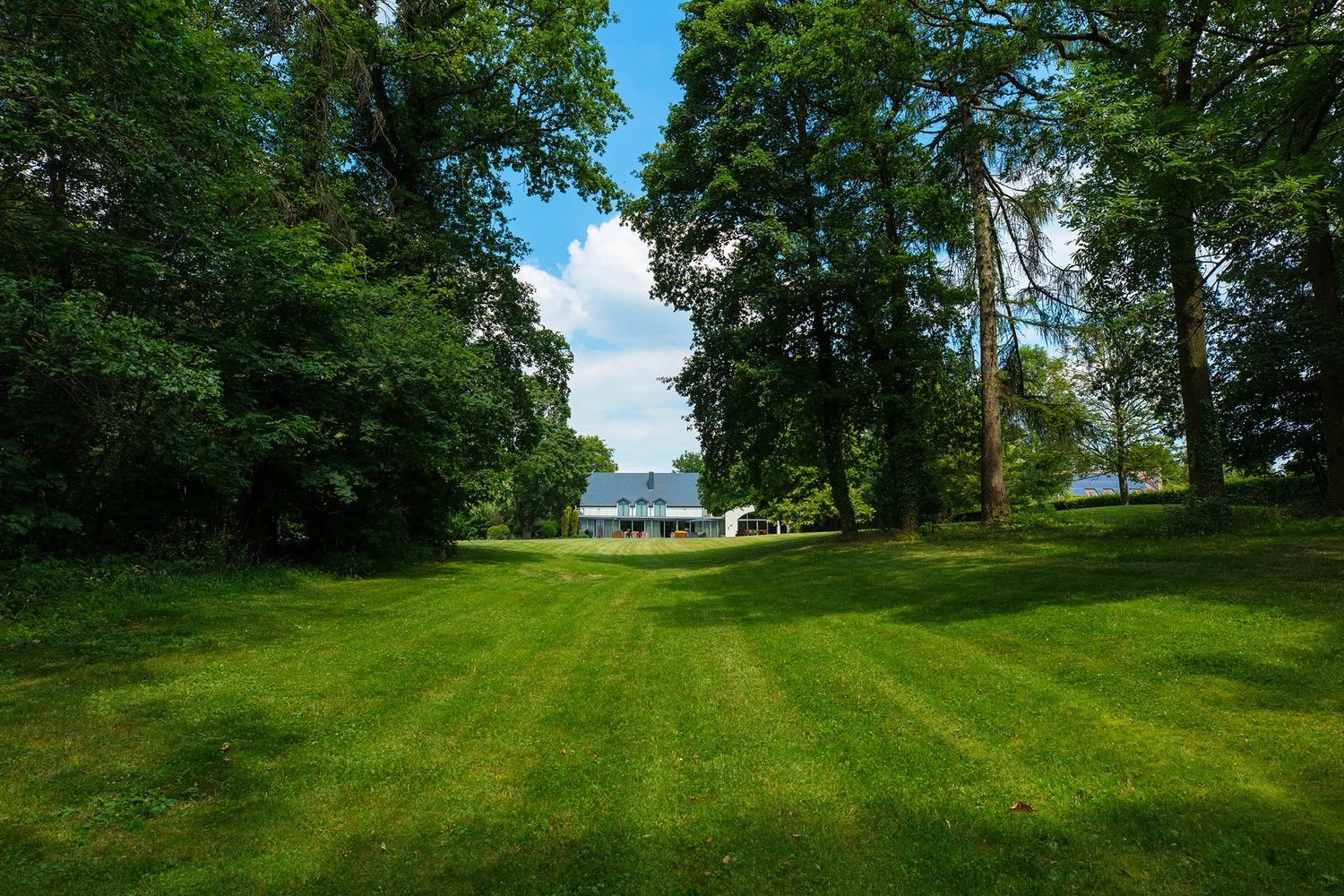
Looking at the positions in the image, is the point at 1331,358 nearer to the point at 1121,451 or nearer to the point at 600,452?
the point at 1121,451

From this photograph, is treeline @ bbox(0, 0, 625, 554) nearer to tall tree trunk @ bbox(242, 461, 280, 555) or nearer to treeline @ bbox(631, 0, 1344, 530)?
tall tree trunk @ bbox(242, 461, 280, 555)

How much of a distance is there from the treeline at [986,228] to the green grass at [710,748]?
5.88 metres

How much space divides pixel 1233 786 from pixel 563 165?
23826mm

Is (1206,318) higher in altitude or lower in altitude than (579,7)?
lower

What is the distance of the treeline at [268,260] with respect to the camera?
28.4ft

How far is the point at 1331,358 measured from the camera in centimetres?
1293

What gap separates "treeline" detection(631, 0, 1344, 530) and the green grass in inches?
231

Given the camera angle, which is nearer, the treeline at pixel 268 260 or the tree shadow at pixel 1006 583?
the tree shadow at pixel 1006 583

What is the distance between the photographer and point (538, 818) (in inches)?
163

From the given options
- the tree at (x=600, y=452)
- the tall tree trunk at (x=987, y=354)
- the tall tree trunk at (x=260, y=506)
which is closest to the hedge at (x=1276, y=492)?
the tall tree trunk at (x=987, y=354)

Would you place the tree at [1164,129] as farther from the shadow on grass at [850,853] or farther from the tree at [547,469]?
the tree at [547,469]

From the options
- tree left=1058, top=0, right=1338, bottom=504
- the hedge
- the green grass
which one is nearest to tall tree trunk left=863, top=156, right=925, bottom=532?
the hedge

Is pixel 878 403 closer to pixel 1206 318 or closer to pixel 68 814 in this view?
pixel 1206 318

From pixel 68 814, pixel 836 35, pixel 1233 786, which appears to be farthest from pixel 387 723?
pixel 836 35
